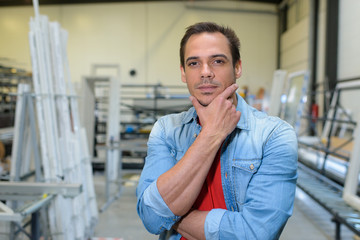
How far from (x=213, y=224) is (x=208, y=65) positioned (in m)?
0.38

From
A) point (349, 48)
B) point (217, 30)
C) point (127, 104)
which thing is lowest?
point (127, 104)

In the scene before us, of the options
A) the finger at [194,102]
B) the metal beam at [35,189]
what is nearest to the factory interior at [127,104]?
the metal beam at [35,189]

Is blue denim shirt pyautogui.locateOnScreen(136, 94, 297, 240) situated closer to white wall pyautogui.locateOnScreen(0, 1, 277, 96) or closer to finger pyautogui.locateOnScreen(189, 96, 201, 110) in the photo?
finger pyautogui.locateOnScreen(189, 96, 201, 110)

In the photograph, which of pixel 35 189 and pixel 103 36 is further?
pixel 103 36

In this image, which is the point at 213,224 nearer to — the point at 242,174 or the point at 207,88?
the point at 242,174

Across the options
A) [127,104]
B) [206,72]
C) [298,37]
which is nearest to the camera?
[206,72]

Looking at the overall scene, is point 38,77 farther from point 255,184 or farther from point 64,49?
point 255,184

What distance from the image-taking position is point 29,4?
970 cm

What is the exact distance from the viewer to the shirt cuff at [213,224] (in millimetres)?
707

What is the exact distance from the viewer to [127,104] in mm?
6055

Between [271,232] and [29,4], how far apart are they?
36.5ft

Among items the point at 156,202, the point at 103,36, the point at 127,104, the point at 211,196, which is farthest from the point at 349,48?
the point at 103,36

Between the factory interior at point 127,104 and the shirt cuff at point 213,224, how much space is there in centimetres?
17

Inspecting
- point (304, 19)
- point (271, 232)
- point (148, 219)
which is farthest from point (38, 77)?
point (304, 19)
